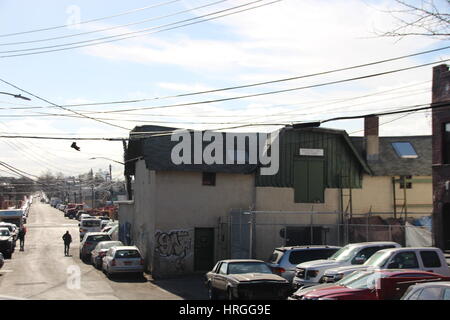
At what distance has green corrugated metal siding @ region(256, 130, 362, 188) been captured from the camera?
30.3m

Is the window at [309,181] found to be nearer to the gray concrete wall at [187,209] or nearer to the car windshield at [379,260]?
the gray concrete wall at [187,209]

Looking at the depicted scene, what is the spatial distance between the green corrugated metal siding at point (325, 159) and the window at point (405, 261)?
13.7m

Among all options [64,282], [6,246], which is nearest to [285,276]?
[64,282]

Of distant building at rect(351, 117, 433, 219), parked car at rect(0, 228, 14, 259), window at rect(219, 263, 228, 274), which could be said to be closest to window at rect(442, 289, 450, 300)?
window at rect(219, 263, 228, 274)

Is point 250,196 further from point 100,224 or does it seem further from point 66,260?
point 100,224

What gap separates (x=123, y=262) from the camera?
2612 cm

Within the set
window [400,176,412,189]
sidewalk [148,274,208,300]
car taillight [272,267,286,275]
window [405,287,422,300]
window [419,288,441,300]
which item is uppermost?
window [400,176,412,189]

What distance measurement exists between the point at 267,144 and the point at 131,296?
12631mm

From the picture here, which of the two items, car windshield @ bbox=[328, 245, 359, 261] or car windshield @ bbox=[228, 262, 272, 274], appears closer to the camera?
car windshield @ bbox=[228, 262, 272, 274]

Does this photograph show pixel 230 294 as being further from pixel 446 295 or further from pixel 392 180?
pixel 392 180

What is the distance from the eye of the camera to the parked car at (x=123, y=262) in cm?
2597

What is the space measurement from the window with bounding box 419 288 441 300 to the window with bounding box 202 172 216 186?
20.3 metres

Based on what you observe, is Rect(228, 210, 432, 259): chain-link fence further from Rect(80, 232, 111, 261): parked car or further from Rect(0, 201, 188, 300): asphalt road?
Rect(80, 232, 111, 261): parked car

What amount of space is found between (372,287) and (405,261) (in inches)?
144
